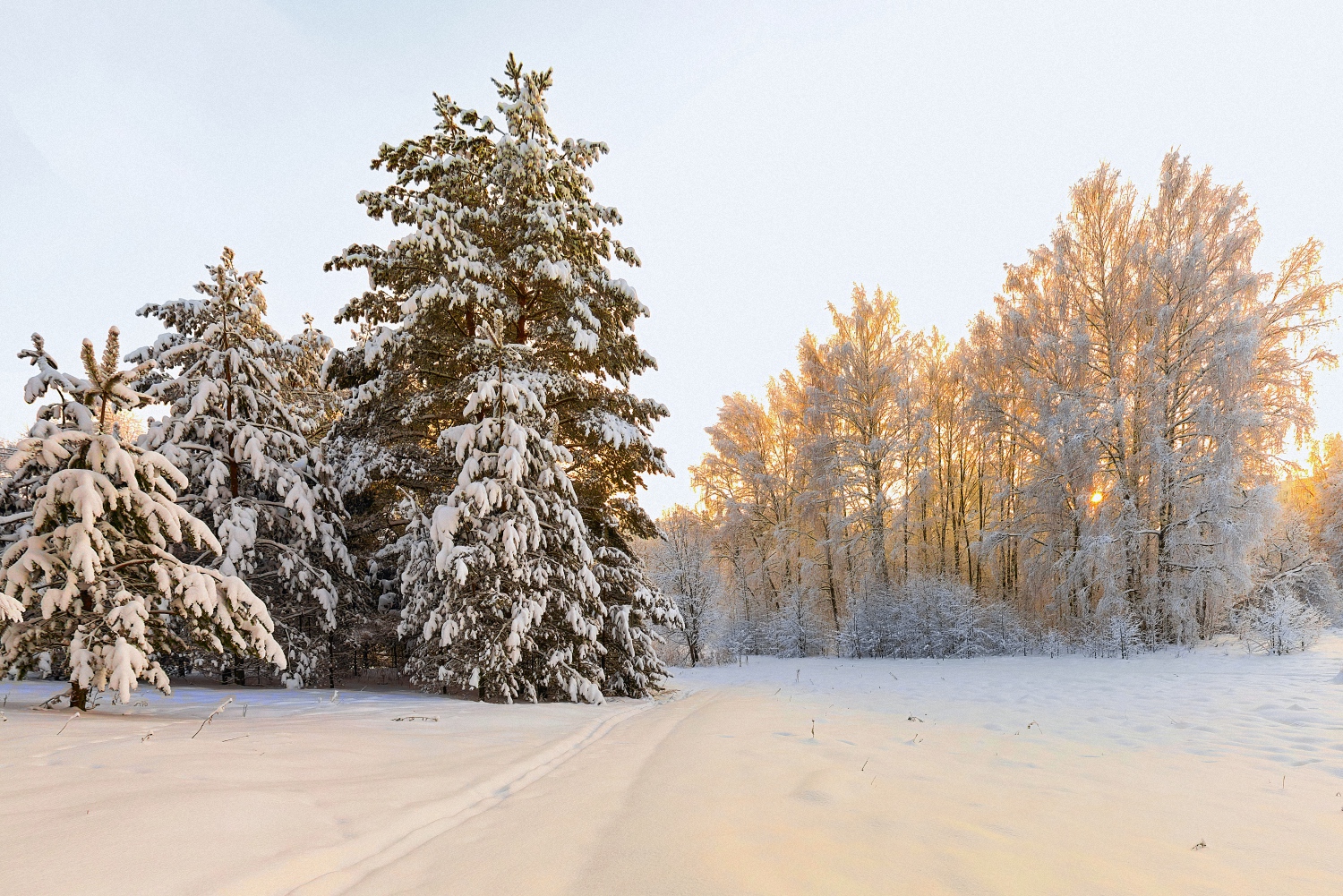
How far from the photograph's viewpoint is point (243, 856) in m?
2.40

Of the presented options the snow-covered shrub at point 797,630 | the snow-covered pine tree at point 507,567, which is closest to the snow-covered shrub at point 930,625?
the snow-covered shrub at point 797,630

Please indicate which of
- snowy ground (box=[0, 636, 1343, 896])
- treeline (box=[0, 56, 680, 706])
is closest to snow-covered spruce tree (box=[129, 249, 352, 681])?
treeline (box=[0, 56, 680, 706])

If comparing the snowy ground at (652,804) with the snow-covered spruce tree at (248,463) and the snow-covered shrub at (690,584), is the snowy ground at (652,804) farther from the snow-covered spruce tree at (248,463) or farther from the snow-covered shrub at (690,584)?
the snow-covered shrub at (690,584)

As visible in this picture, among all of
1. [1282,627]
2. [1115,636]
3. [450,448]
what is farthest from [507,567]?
[1282,627]

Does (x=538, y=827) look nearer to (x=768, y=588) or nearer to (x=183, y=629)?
(x=183, y=629)

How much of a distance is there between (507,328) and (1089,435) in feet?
50.3

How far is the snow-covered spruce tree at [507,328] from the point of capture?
989 centimetres

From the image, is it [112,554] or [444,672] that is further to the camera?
[444,672]

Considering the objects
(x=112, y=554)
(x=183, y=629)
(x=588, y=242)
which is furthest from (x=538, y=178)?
(x=183, y=629)

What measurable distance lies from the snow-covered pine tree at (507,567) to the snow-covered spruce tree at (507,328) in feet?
2.15

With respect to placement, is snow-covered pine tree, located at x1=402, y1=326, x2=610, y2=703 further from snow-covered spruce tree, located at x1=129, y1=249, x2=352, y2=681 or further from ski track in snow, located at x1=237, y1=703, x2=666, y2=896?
ski track in snow, located at x1=237, y1=703, x2=666, y2=896

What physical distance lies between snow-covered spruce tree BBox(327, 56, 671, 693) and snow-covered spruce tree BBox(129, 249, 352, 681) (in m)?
0.93

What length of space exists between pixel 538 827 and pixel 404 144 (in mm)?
11526

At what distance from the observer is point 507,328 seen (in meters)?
11.1
